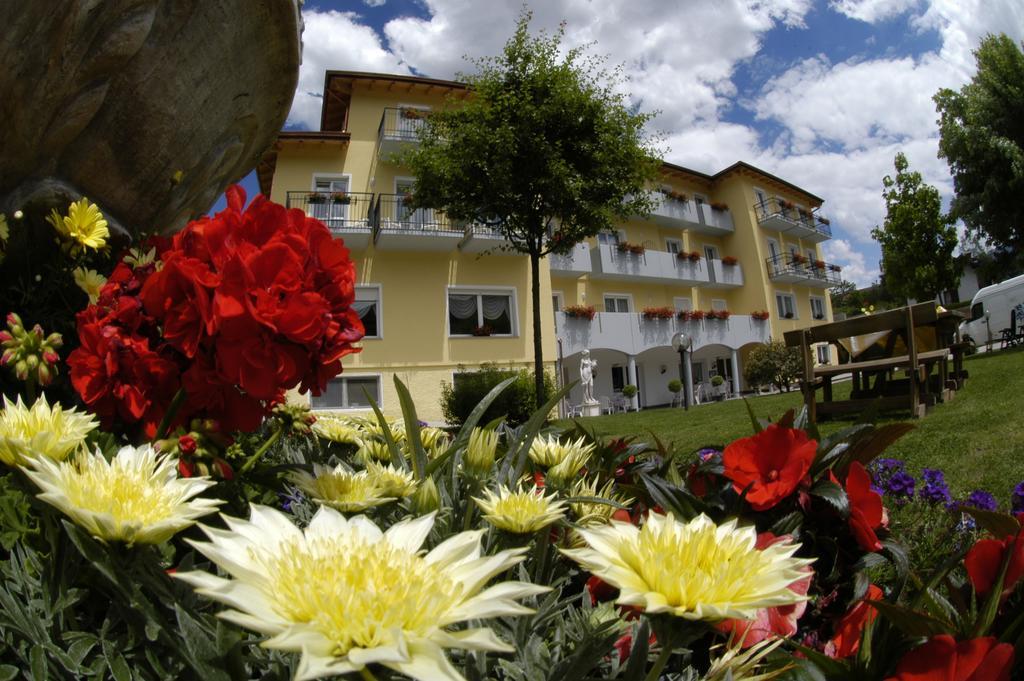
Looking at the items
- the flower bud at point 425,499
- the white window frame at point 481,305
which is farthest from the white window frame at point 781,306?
A: the flower bud at point 425,499

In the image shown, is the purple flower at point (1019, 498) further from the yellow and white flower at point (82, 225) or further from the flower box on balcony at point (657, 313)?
the flower box on balcony at point (657, 313)

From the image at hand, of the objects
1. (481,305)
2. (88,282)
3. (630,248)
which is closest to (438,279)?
(481,305)

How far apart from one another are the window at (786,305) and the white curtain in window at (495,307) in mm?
16947

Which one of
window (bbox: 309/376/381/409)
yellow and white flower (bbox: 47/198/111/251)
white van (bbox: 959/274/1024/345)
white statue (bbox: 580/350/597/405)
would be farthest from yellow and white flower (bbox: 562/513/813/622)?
white van (bbox: 959/274/1024/345)

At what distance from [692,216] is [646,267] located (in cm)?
485

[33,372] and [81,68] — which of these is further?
[81,68]

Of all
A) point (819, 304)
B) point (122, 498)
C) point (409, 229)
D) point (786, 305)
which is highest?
point (409, 229)

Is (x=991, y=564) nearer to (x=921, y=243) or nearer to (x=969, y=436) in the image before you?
(x=969, y=436)

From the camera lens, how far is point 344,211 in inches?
700

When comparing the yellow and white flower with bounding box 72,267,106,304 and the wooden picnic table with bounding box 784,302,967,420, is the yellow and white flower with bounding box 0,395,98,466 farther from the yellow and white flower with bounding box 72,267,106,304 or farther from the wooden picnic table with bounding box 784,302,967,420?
the wooden picnic table with bounding box 784,302,967,420

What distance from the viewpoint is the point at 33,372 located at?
0.91 meters

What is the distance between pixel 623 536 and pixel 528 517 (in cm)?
15

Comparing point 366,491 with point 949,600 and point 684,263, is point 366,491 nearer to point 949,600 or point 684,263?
point 949,600

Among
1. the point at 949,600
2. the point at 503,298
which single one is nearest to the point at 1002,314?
the point at 503,298
